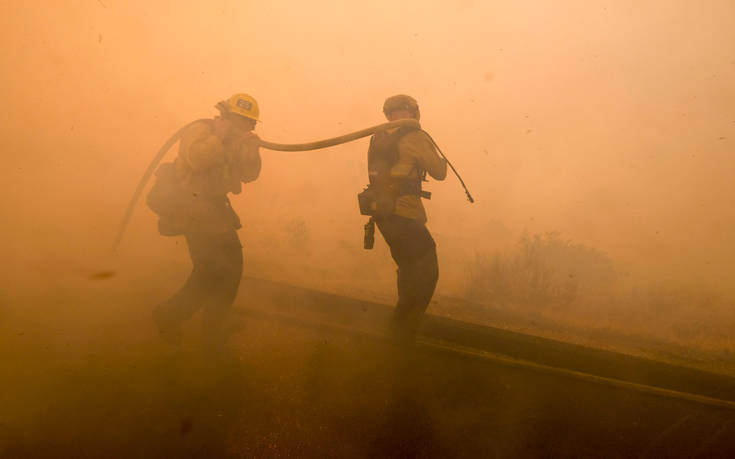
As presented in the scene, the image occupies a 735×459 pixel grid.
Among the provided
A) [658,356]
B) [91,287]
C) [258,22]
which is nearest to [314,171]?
[258,22]

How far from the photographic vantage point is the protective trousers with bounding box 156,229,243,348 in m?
2.52

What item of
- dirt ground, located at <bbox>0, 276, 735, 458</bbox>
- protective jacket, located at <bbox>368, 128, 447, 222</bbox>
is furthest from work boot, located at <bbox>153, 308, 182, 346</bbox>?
protective jacket, located at <bbox>368, 128, 447, 222</bbox>

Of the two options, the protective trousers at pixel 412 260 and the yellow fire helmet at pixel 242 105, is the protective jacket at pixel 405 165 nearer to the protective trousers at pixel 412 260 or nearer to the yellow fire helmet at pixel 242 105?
the protective trousers at pixel 412 260

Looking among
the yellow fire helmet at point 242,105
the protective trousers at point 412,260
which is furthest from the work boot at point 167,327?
the protective trousers at point 412,260

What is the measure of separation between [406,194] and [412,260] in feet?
1.54

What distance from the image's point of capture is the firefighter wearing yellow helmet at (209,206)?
7.93 feet

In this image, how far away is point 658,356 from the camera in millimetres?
3674

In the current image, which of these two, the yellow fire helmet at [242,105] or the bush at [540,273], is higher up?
the yellow fire helmet at [242,105]

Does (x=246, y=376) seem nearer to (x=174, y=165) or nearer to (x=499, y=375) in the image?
(x=174, y=165)

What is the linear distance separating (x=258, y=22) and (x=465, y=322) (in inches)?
197

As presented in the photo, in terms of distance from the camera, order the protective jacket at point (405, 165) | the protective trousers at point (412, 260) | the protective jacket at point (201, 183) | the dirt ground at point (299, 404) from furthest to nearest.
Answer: the protective trousers at point (412, 260) < the protective jacket at point (405, 165) < the protective jacket at point (201, 183) < the dirt ground at point (299, 404)

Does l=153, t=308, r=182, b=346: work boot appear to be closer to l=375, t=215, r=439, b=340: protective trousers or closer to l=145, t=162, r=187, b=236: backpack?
l=145, t=162, r=187, b=236: backpack

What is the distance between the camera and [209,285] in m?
2.57

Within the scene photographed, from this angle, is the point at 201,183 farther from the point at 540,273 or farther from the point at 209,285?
the point at 540,273
